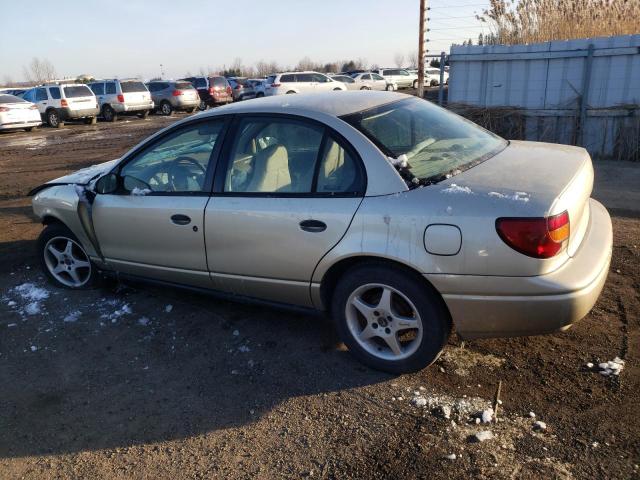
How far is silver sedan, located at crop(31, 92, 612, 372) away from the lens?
9.06ft

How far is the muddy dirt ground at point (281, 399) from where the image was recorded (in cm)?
261

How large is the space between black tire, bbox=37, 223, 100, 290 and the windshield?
9.06 ft

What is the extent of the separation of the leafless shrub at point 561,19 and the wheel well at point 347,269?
9.92 metres

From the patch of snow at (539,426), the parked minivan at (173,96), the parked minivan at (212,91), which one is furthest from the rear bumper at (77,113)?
the patch of snow at (539,426)

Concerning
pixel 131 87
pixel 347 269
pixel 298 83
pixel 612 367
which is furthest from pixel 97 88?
pixel 612 367

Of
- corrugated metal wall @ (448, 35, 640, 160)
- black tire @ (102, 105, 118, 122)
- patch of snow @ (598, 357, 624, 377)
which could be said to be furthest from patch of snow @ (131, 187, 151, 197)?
black tire @ (102, 105, 118, 122)

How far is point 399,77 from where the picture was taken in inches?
1430

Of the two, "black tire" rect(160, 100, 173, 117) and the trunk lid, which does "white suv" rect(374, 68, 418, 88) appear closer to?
"black tire" rect(160, 100, 173, 117)

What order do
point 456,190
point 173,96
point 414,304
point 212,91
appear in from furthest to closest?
point 212,91, point 173,96, point 414,304, point 456,190

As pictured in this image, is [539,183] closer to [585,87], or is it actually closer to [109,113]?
[585,87]

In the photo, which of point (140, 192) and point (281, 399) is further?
point (140, 192)

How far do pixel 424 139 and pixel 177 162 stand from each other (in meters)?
1.84

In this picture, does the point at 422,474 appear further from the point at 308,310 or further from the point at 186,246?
the point at 186,246

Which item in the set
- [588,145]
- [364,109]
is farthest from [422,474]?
[588,145]
